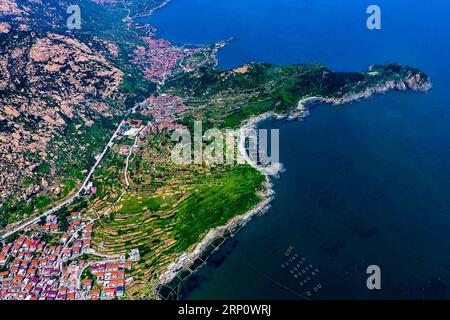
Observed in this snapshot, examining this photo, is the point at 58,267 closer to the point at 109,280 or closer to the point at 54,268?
the point at 54,268

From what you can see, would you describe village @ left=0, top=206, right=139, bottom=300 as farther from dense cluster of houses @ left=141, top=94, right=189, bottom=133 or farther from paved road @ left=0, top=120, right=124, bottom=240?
dense cluster of houses @ left=141, top=94, right=189, bottom=133

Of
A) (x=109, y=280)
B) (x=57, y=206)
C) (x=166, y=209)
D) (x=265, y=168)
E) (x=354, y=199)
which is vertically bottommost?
(x=109, y=280)

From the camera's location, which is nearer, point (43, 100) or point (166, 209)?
point (166, 209)

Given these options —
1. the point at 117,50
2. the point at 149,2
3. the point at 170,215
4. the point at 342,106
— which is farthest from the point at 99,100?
the point at 149,2

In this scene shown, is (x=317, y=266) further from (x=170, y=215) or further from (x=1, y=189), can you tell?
(x=1, y=189)

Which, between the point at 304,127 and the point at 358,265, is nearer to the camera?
the point at 358,265

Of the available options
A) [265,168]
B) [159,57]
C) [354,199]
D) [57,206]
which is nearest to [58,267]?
[57,206]

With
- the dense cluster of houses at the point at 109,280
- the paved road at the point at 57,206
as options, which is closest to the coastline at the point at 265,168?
the dense cluster of houses at the point at 109,280

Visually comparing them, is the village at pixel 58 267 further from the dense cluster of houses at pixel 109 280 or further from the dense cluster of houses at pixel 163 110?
the dense cluster of houses at pixel 163 110

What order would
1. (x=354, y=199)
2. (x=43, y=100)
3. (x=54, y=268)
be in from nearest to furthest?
(x=54, y=268) → (x=354, y=199) → (x=43, y=100)
